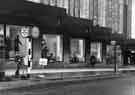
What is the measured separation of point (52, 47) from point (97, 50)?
10032mm

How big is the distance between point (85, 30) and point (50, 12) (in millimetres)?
6568

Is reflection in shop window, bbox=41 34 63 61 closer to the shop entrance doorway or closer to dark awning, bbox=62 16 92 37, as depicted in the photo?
dark awning, bbox=62 16 92 37

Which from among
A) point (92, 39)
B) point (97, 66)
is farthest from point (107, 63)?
point (92, 39)

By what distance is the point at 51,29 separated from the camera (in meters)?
28.2

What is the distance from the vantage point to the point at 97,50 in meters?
37.5

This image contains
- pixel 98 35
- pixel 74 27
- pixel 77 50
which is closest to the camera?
pixel 74 27

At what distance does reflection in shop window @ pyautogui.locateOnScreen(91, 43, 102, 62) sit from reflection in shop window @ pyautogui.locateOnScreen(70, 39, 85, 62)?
6.86 feet

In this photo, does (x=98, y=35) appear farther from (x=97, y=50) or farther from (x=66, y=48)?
(x=66, y=48)

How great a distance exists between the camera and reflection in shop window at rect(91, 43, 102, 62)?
3606 centimetres

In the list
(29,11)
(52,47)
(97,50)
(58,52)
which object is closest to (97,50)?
(97,50)

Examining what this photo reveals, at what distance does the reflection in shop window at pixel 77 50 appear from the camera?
3225 centimetres

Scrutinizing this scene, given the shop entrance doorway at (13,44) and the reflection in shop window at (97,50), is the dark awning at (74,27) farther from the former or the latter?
the shop entrance doorway at (13,44)

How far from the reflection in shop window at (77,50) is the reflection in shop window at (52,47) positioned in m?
2.41

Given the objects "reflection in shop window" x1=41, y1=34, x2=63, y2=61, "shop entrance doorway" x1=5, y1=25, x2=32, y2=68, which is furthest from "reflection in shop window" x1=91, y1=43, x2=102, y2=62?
"shop entrance doorway" x1=5, y1=25, x2=32, y2=68
